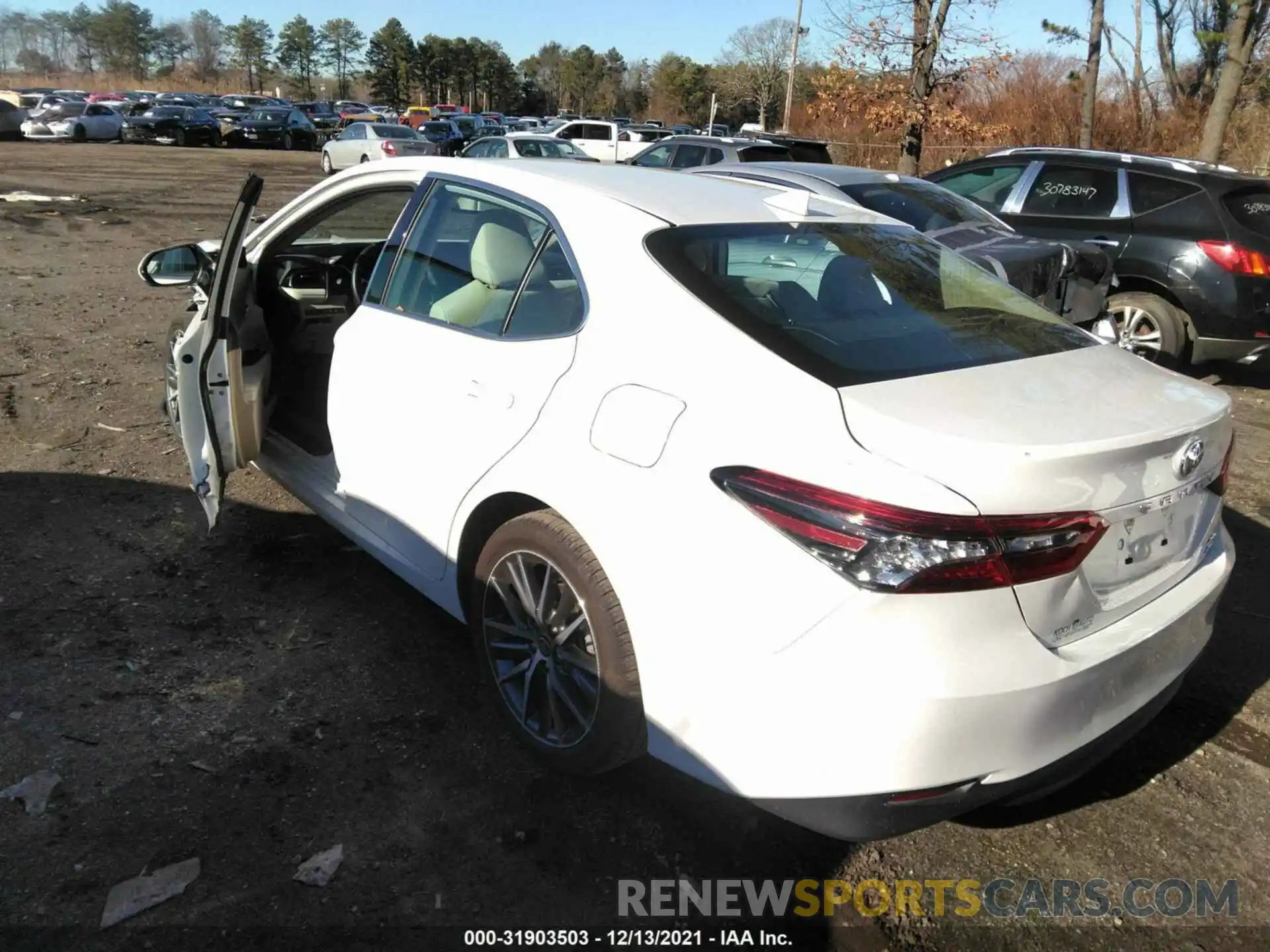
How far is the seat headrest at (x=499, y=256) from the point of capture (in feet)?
9.70

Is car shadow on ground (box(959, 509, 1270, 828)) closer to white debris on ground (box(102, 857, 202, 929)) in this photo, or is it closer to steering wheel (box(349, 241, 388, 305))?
white debris on ground (box(102, 857, 202, 929))

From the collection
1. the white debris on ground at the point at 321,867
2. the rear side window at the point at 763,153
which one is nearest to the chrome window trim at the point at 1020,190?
the rear side window at the point at 763,153

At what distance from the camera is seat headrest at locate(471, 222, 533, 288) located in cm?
296

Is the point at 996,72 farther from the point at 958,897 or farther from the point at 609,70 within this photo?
the point at 609,70

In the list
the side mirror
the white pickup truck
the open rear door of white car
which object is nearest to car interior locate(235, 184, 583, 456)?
the open rear door of white car

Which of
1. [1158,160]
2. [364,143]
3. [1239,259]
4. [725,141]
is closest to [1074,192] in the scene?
[1158,160]

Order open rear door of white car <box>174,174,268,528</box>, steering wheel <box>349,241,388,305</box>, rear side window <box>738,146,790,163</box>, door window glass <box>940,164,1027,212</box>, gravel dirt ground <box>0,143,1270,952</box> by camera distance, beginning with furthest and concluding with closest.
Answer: rear side window <box>738,146,790,163</box> → door window glass <box>940,164,1027,212</box> → steering wheel <box>349,241,388,305</box> → open rear door of white car <box>174,174,268,528</box> → gravel dirt ground <box>0,143,1270,952</box>

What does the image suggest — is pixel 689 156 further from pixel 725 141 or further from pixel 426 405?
pixel 426 405

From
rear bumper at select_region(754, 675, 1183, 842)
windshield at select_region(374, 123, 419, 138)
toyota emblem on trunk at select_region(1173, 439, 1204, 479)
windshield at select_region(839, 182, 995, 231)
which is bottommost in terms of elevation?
rear bumper at select_region(754, 675, 1183, 842)

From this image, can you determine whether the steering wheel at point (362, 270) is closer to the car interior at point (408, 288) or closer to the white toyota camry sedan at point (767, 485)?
the car interior at point (408, 288)

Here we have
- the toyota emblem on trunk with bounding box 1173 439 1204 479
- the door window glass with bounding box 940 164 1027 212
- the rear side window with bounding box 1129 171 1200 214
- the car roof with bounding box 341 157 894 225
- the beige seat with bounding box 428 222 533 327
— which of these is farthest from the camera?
the door window glass with bounding box 940 164 1027 212

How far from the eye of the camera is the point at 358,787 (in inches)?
108

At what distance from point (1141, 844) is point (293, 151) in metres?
40.4

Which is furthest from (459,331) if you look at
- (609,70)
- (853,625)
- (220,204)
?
(609,70)
